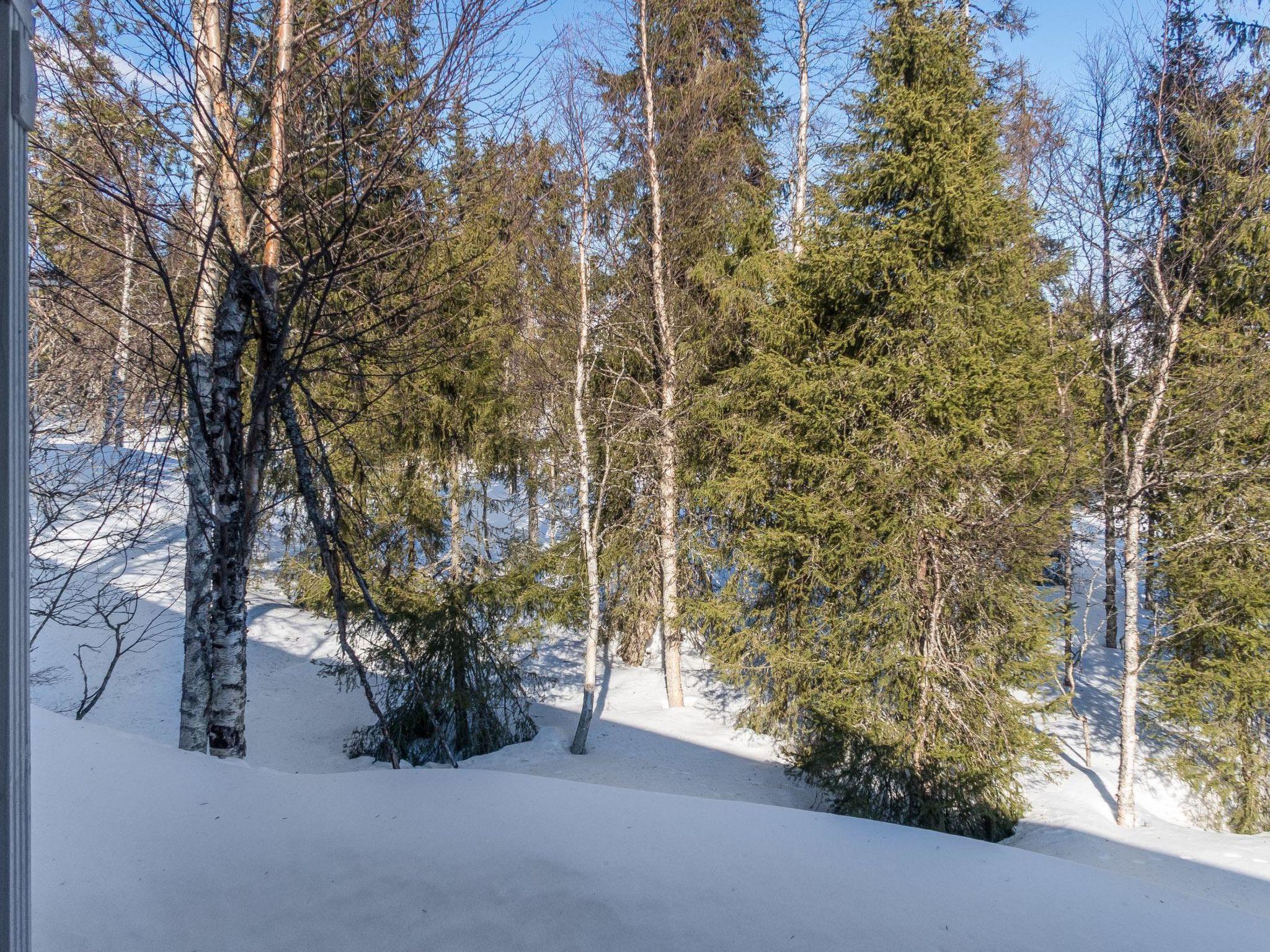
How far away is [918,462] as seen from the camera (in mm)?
8016

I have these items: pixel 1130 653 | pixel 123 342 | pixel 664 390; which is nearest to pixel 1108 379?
pixel 1130 653

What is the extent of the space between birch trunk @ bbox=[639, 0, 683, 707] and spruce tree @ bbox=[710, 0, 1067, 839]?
2.07m

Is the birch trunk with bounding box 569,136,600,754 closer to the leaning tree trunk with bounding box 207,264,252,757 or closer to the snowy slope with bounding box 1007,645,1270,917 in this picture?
the snowy slope with bounding box 1007,645,1270,917

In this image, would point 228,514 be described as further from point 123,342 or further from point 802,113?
point 802,113

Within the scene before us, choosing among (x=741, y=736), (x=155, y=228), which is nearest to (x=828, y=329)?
(x=741, y=736)

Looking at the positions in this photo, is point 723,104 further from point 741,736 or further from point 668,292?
point 741,736

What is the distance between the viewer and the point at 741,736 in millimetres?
10680

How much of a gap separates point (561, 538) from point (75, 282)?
361 inches

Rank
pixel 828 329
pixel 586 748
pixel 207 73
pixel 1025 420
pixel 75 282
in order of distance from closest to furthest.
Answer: pixel 75 282, pixel 207 73, pixel 1025 420, pixel 828 329, pixel 586 748

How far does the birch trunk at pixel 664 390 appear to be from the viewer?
10.9 m

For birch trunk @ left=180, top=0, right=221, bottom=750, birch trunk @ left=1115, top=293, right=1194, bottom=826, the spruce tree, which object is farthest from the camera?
birch trunk @ left=1115, top=293, right=1194, bottom=826

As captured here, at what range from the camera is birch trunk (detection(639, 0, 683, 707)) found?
35.8ft

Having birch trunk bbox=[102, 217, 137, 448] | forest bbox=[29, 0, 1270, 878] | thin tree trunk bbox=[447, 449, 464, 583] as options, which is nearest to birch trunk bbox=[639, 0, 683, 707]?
forest bbox=[29, 0, 1270, 878]

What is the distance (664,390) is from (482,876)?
9.17 m
